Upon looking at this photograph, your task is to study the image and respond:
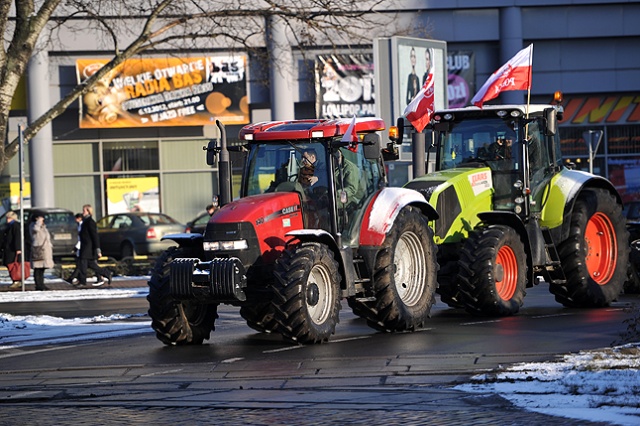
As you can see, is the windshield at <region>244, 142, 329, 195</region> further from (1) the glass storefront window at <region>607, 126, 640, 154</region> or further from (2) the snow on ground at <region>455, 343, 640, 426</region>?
(1) the glass storefront window at <region>607, 126, 640, 154</region>

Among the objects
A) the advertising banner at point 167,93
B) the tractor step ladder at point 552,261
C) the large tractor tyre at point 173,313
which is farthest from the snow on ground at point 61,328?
the advertising banner at point 167,93

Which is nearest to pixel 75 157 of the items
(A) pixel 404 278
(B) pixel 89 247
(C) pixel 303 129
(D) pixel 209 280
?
(B) pixel 89 247

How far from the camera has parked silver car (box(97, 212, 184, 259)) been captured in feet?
122

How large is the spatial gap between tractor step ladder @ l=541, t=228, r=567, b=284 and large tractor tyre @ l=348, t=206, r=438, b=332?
7.76 feet

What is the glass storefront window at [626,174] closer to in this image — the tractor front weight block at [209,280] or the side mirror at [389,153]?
the side mirror at [389,153]

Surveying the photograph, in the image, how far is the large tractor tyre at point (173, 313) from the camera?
14609 mm

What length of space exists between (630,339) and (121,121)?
29450 millimetres

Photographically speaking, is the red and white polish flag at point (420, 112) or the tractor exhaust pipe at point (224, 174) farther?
the red and white polish flag at point (420, 112)

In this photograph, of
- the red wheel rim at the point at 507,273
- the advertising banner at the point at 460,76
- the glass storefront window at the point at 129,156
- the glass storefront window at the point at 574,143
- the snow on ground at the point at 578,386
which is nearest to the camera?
the snow on ground at the point at 578,386

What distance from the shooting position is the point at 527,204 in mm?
17781

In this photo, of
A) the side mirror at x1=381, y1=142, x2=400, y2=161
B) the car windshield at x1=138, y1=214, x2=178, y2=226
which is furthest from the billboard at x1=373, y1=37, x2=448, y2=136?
the car windshield at x1=138, y1=214, x2=178, y2=226

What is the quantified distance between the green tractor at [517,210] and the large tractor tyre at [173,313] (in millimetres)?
3331

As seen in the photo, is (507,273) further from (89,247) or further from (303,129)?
(89,247)

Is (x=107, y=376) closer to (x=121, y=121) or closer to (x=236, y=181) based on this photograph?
(x=236, y=181)
